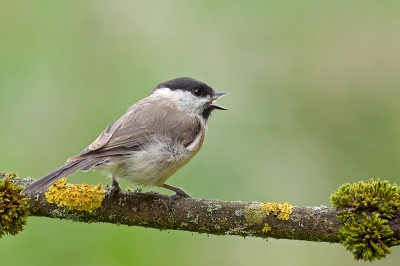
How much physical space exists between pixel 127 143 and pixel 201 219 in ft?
2.86

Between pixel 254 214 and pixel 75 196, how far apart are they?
1.10 m

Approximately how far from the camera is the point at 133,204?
3.51m

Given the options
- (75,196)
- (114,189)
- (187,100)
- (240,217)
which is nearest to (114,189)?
(114,189)

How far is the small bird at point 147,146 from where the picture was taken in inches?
146

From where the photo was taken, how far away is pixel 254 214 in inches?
127

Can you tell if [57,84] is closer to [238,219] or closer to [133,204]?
[133,204]

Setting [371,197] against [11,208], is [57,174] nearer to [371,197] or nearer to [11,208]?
[11,208]

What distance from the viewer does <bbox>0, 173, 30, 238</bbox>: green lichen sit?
324 cm

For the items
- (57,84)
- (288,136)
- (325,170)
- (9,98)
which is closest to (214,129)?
(288,136)

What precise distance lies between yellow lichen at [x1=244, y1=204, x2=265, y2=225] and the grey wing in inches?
37.7

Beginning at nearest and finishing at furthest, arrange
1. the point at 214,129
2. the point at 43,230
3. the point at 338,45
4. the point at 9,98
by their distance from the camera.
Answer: the point at 43,230 < the point at 9,98 < the point at 214,129 < the point at 338,45

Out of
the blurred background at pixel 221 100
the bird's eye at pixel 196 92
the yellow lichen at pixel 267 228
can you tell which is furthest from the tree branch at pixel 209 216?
the bird's eye at pixel 196 92

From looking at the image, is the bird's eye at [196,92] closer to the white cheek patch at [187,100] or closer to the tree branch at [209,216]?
the white cheek patch at [187,100]

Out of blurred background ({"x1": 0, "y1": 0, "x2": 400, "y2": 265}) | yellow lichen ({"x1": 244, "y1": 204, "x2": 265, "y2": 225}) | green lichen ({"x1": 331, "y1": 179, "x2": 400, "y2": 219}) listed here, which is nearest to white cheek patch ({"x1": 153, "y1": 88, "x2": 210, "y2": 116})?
blurred background ({"x1": 0, "y1": 0, "x2": 400, "y2": 265})
